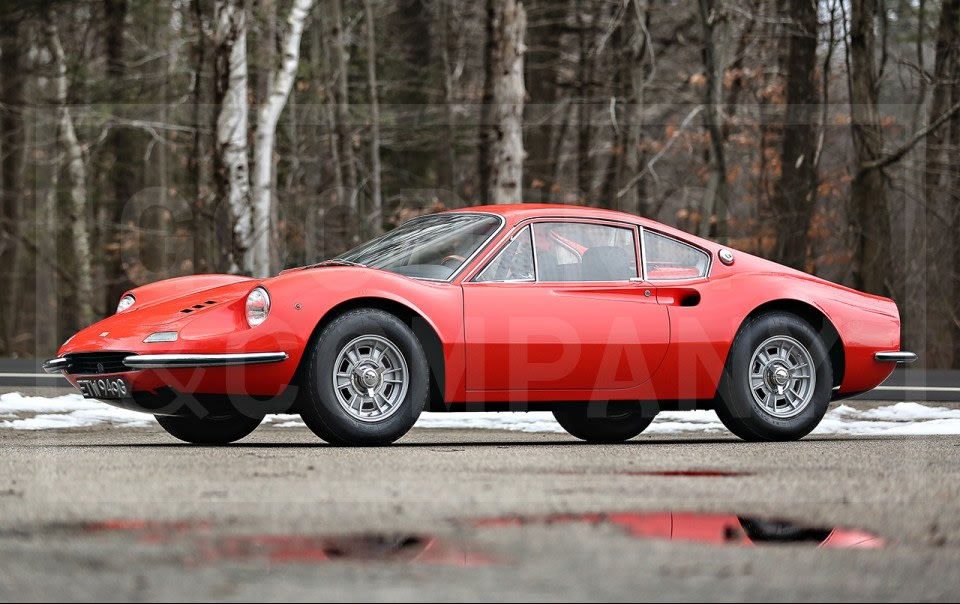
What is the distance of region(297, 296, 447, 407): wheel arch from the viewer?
796 cm

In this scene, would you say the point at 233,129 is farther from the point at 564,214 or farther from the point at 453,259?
the point at 453,259

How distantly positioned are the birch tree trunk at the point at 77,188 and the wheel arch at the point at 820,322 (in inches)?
927

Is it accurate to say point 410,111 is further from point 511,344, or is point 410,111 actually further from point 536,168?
point 511,344

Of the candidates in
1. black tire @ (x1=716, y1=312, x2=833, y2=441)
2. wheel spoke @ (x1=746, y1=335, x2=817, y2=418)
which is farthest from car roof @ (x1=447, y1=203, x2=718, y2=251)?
wheel spoke @ (x1=746, y1=335, x2=817, y2=418)

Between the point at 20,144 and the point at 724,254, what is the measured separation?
2792 centimetres

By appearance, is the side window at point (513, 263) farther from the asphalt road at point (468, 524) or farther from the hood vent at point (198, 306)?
the hood vent at point (198, 306)

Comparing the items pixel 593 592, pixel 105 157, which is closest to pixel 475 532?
pixel 593 592

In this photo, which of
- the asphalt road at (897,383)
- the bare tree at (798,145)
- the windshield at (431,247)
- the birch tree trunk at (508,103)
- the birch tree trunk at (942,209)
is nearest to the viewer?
the windshield at (431,247)

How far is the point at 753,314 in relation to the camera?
905 centimetres

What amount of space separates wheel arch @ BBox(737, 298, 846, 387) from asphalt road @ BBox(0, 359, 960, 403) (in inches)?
133

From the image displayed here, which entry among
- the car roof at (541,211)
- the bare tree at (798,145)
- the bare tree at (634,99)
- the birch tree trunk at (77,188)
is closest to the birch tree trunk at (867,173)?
the bare tree at (798,145)

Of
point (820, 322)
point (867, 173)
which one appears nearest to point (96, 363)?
point (820, 322)

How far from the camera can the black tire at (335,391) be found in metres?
7.77

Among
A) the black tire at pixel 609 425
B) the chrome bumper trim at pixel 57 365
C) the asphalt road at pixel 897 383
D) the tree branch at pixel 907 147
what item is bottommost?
the asphalt road at pixel 897 383
